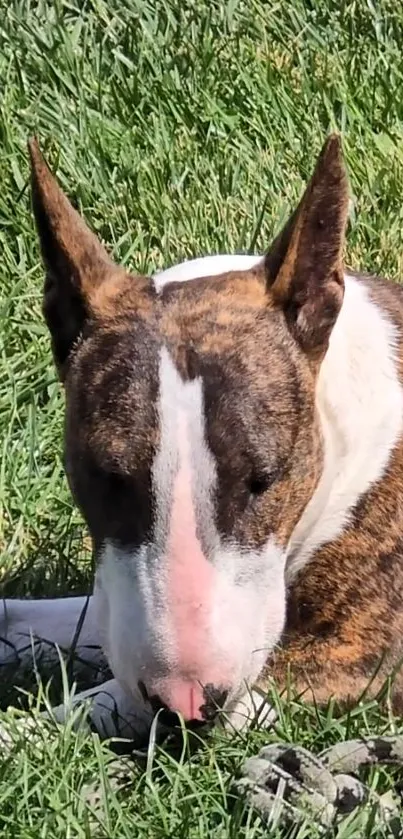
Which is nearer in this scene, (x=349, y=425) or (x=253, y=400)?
(x=253, y=400)

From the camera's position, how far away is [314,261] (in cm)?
353

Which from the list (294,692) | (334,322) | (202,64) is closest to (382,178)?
(202,64)

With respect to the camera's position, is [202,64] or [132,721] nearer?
[132,721]

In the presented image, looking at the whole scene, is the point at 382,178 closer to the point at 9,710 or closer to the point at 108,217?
the point at 108,217

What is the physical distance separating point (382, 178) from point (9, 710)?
2.79 meters

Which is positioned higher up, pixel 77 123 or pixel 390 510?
pixel 77 123

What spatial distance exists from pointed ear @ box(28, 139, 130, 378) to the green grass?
1.13 metres

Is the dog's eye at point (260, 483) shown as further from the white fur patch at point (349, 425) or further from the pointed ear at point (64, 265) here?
the pointed ear at point (64, 265)

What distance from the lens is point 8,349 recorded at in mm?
5258

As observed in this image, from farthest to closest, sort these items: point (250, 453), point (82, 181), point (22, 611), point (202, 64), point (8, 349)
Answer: point (202, 64) < point (82, 181) < point (8, 349) < point (22, 611) < point (250, 453)

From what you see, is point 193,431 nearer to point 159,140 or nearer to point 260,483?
point 260,483

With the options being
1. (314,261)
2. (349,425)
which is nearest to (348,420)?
(349,425)

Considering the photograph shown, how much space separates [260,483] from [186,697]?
0.48 meters

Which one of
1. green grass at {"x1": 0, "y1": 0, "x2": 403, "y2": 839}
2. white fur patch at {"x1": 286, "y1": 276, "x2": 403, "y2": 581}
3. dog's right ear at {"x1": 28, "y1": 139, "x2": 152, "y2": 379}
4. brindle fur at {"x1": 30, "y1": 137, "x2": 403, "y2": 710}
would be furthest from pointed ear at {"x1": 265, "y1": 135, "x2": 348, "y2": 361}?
green grass at {"x1": 0, "y1": 0, "x2": 403, "y2": 839}
